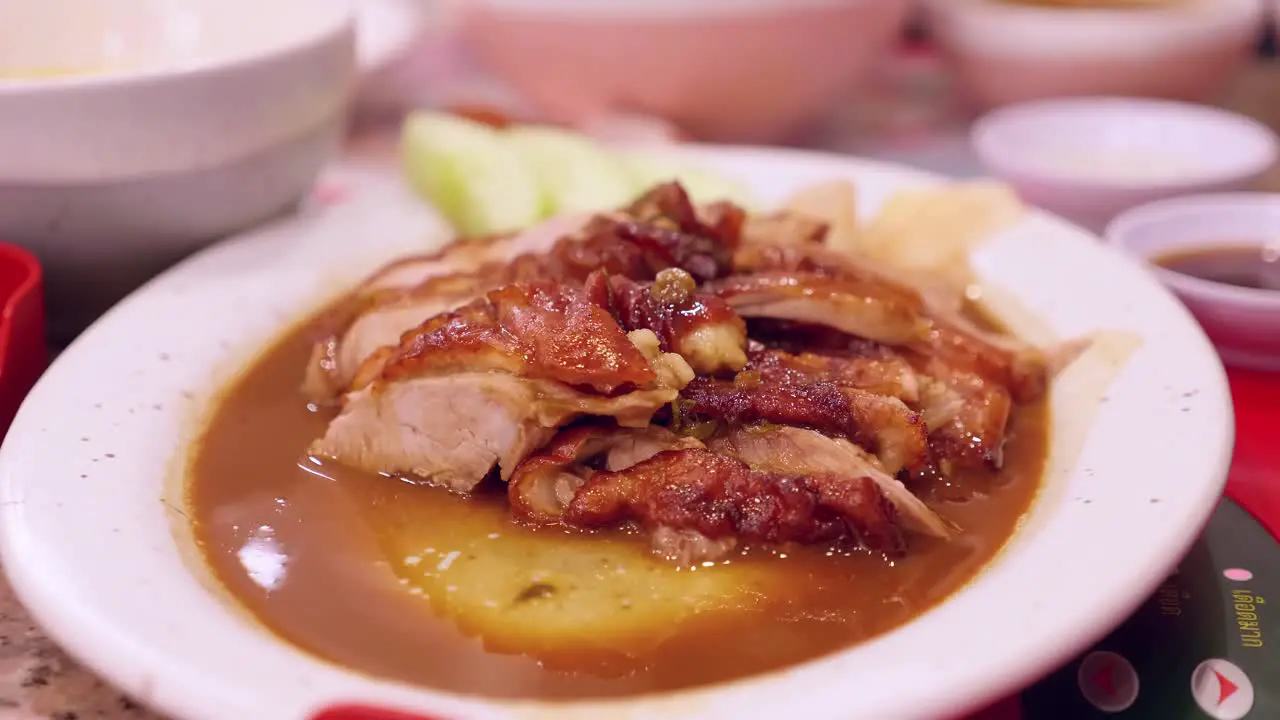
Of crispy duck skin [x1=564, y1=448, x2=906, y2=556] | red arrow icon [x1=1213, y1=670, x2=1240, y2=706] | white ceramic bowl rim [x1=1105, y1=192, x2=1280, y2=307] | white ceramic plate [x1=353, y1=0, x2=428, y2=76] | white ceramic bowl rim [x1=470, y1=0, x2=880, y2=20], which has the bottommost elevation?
red arrow icon [x1=1213, y1=670, x2=1240, y2=706]

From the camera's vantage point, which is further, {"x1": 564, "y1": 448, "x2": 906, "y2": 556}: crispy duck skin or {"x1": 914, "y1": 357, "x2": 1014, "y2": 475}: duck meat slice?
{"x1": 914, "y1": 357, "x2": 1014, "y2": 475}: duck meat slice

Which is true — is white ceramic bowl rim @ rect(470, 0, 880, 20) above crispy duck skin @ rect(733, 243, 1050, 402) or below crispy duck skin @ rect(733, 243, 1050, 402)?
above

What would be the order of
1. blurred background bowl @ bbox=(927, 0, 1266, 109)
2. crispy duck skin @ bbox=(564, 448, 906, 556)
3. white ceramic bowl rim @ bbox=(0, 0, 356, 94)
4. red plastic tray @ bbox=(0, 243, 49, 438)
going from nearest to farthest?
crispy duck skin @ bbox=(564, 448, 906, 556), red plastic tray @ bbox=(0, 243, 49, 438), white ceramic bowl rim @ bbox=(0, 0, 356, 94), blurred background bowl @ bbox=(927, 0, 1266, 109)

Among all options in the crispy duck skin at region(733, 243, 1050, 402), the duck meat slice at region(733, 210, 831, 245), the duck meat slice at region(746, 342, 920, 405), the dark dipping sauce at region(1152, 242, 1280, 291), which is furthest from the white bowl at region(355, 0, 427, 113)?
the dark dipping sauce at region(1152, 242, 1280, 291)

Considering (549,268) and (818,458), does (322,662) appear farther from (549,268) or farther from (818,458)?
(549,268)

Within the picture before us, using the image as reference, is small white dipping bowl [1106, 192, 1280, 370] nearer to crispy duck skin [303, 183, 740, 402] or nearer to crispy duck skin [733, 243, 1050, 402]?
crispy duck skin [733, 243, 1050, 402]
